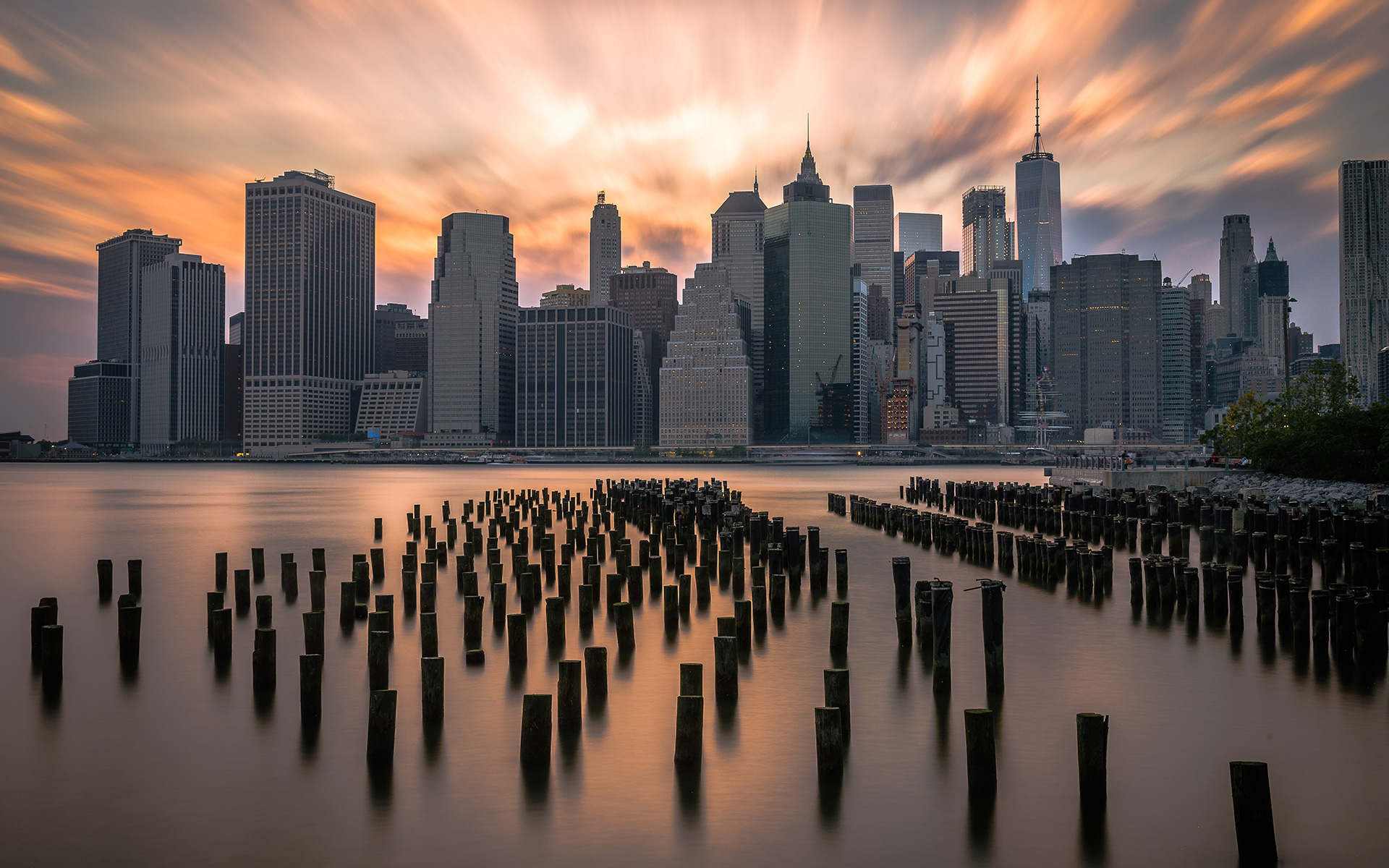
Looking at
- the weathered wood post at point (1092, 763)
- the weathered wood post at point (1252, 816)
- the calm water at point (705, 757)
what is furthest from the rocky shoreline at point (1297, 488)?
the weathered wood post at point (1252, 816)

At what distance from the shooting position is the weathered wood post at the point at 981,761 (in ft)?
39.5

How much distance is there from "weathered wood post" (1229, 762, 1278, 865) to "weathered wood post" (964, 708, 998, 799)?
2704 millimetres

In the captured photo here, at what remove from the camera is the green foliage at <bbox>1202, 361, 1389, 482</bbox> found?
4903 centimetres

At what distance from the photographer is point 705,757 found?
13883 millimetres

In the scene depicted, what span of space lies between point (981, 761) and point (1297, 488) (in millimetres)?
46645

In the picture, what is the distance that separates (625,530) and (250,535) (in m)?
19.3

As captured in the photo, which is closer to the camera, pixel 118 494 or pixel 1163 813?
pixel 1163 813

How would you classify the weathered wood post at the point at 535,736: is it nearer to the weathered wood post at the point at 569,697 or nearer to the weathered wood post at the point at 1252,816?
the weathered wood post at the point at 569,697

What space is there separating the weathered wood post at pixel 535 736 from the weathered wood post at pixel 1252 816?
8.07m

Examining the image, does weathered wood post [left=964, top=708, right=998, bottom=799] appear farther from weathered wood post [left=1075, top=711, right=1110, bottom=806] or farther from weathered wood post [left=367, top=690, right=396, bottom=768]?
weathered wood post [left=367, top=690, right=396, bottom=768]

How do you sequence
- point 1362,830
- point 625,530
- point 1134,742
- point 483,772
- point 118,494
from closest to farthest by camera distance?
point 1362,830
point 483,772
point 1134,742
point 625,530
point 118,494

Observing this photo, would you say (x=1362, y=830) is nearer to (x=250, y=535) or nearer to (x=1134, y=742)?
(x=1134, y=742)

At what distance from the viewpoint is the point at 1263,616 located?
20.8 metres

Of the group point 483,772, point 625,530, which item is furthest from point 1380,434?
point 483,772
